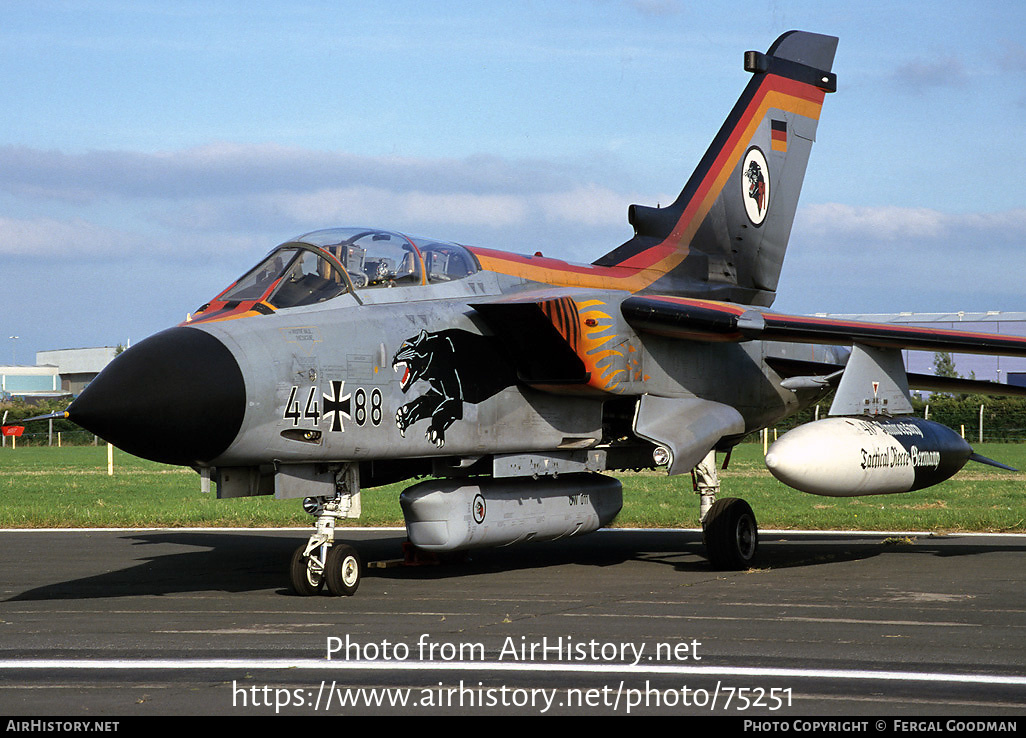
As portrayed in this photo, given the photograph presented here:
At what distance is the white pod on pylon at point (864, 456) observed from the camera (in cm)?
1033

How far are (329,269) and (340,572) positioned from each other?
2647mm

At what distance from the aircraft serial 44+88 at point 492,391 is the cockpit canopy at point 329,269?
0.07 ft

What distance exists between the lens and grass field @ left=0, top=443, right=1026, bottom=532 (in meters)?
17.6

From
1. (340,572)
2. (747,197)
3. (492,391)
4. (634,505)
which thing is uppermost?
(747,197)

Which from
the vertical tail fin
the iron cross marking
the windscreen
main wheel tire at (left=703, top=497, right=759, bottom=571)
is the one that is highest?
the vertical tail fin

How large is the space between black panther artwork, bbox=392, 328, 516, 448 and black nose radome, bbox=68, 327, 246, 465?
1747mm

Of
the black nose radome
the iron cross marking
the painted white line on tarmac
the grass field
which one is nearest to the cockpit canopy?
the iron cross marking

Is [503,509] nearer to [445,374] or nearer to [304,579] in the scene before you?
[445,374]

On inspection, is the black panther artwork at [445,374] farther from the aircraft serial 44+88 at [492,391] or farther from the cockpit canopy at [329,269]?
the cockpit canopy at [329,269]

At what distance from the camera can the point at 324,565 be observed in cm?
948

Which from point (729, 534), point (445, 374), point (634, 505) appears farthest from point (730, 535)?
point (634, 505)

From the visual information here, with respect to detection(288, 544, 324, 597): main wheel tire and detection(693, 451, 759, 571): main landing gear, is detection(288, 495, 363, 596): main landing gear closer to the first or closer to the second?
detection(288, 544, 324, 597): main wheel tire
